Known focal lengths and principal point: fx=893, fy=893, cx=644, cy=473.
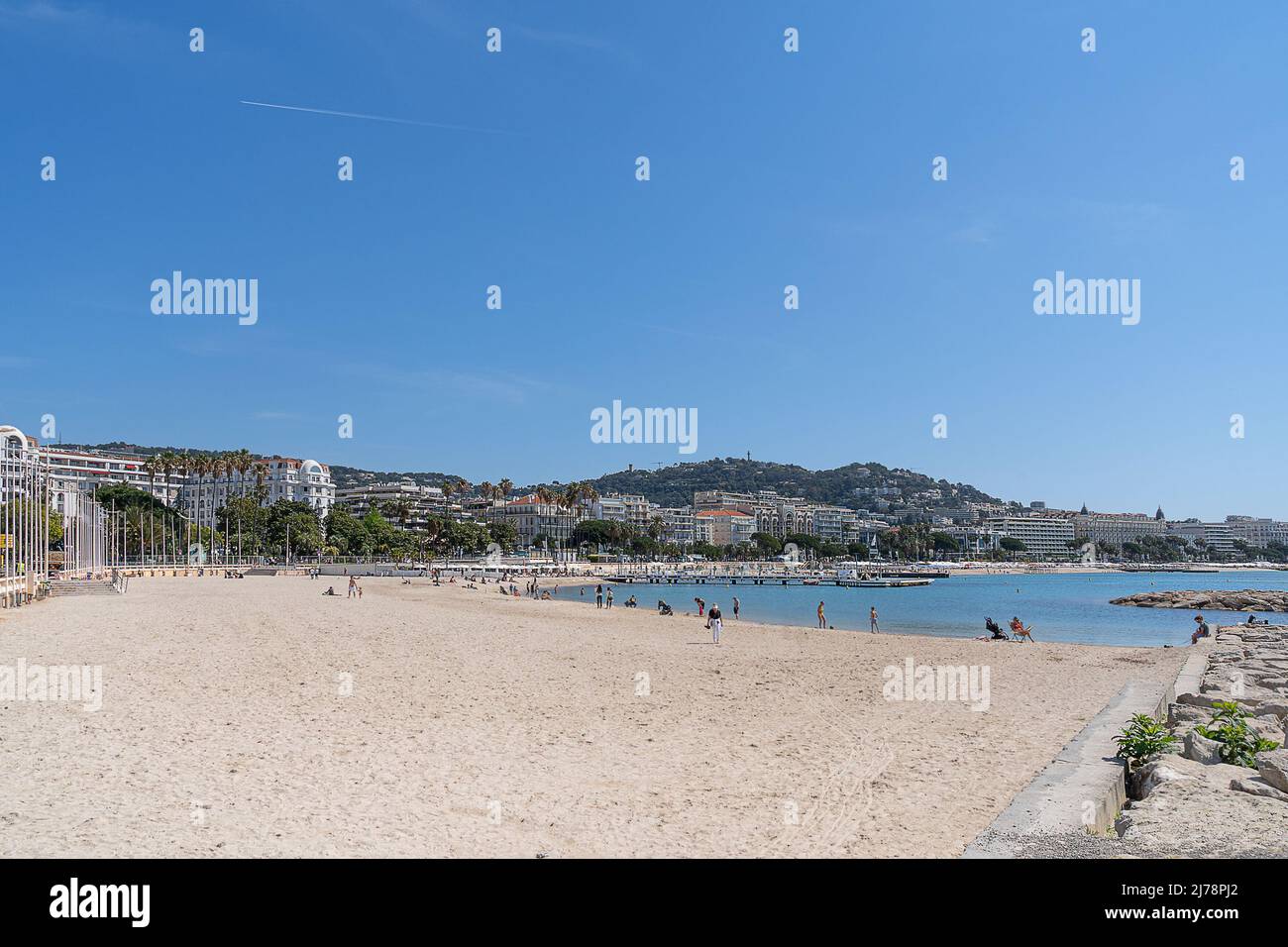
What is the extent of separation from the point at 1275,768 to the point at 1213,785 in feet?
2.51

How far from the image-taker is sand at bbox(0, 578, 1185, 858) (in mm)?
6984

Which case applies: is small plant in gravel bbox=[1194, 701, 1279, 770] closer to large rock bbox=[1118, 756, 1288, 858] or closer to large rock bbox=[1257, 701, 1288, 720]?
large rock bbox=[1118, 756, 1288, 858]

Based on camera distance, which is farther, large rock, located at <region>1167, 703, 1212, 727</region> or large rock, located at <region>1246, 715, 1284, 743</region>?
large rock, located at <region>1167, 703, 1212, 727</region>

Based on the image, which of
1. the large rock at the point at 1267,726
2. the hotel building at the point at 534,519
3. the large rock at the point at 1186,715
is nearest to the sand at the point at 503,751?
the large rock at the point at 1186,715

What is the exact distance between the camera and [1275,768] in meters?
8.52

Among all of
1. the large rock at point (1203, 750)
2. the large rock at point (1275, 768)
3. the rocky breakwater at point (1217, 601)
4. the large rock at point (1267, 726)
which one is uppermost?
the large rock at point (1275, 768)

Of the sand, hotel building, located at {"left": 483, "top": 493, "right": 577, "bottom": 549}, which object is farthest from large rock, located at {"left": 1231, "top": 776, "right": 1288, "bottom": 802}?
hotel building, located at {"left": 483, "top": 493, "right": 577, "bottom": 549}

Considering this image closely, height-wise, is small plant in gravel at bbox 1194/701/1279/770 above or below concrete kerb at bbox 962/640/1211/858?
below

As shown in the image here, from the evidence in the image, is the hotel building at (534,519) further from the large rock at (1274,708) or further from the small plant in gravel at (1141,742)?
the small plant in gravel at (1141,742)

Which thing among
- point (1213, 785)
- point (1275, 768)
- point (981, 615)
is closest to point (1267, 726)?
point (1275, 768)

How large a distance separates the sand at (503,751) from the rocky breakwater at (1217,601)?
49.9 meters

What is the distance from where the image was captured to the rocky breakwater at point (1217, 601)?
61.5 m
